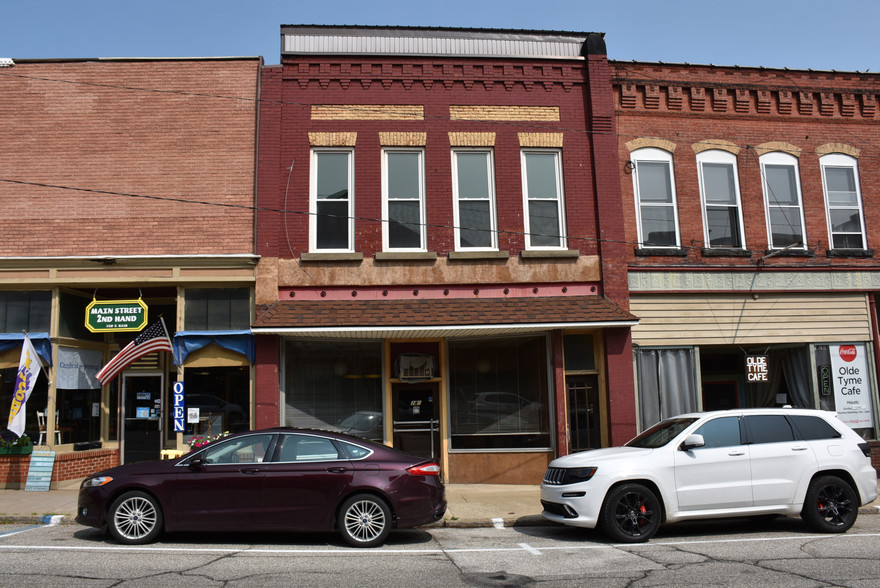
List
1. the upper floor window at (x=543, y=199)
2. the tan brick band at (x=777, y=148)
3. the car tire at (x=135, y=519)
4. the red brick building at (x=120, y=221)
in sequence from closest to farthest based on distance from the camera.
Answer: the car tire at (x=135, y=519), the red brick building at (x=120, y=221), the upper floor window at (x=543, y=199), the tan brick band at (x=777, y=148)

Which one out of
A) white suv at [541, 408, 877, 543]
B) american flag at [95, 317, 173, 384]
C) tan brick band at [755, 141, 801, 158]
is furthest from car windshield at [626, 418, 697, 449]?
american flag at [95, 317, 173, 384]

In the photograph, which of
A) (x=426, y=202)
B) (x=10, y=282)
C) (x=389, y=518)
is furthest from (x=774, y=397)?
(x=10, y=282)

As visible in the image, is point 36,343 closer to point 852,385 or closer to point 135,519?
point 135,519

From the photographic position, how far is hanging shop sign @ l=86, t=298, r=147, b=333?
1331cm

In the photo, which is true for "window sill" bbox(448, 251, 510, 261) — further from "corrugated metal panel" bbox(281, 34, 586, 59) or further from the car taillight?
the car taillight

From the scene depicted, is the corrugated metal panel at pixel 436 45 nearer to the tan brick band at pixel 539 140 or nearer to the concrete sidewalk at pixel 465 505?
the tan brick band at pixel 539 140

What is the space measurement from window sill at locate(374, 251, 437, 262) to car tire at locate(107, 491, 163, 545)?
6.29 meters

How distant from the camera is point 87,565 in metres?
7.36

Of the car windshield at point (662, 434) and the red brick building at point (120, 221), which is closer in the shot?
the car windshield at point (662, 434)

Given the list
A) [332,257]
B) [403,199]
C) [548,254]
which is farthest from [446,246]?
[332,257]

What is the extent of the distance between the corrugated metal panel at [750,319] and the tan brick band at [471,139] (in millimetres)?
4196

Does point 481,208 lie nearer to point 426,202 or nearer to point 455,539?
point 426,202

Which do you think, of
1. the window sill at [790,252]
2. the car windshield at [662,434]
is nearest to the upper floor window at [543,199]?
the window sill at [790,252]

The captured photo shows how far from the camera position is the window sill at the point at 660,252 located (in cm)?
1405
